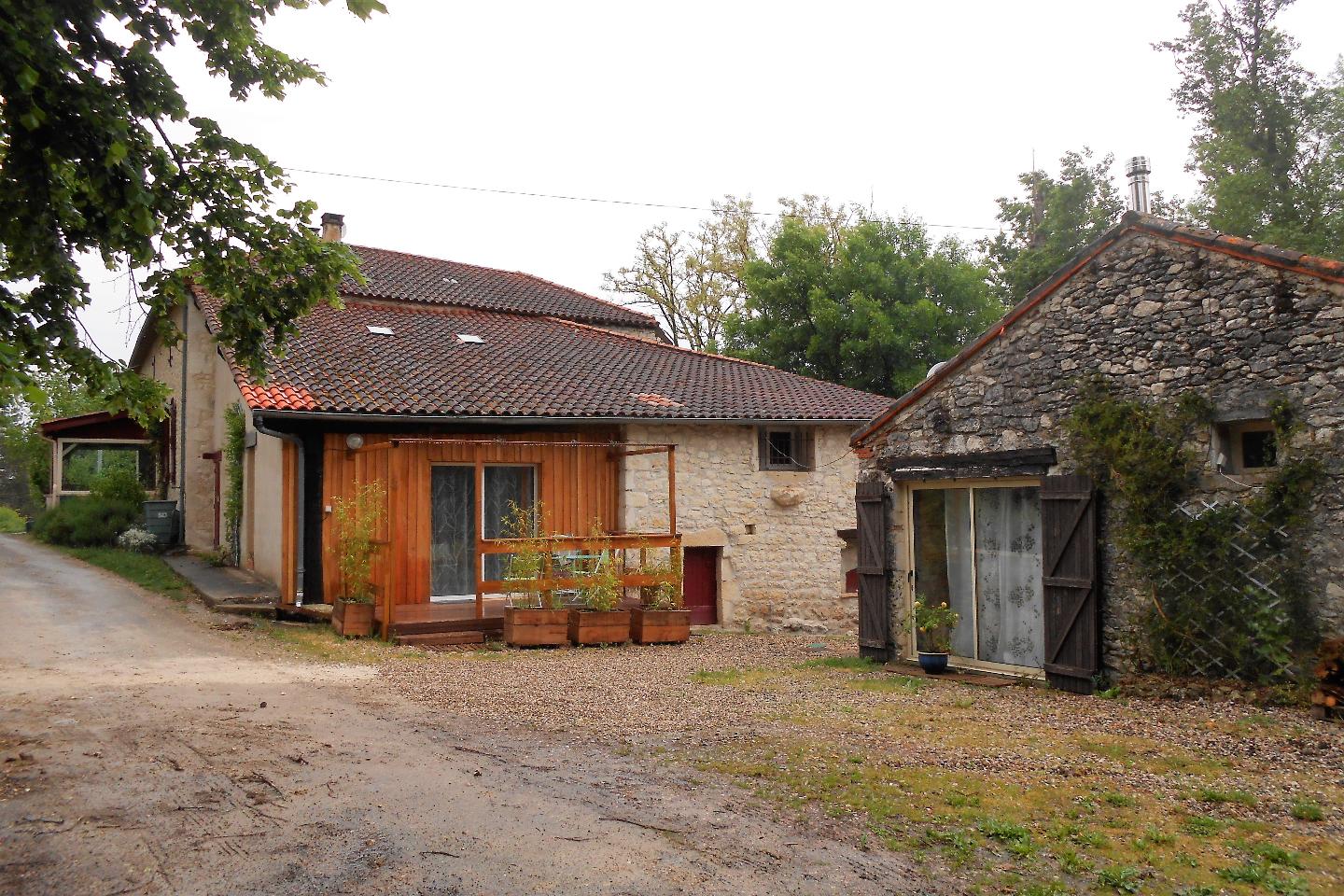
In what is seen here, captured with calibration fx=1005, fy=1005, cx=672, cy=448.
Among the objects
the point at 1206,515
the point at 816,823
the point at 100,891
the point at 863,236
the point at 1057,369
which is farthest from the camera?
the point at 863,236

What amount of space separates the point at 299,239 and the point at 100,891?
444cm

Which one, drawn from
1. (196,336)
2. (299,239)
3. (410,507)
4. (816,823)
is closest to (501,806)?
(816,823)

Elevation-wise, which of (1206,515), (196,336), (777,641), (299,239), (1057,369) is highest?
(196,336)

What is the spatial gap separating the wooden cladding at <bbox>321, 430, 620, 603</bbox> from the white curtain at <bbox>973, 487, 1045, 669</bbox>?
4983 mm

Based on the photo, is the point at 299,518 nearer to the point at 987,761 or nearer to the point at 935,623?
the point at 935,623

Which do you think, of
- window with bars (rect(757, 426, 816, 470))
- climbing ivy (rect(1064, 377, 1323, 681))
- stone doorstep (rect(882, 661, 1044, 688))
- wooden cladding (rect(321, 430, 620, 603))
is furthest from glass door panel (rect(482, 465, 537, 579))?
climbing ivy (rect(1064, 377, 1323, 681))

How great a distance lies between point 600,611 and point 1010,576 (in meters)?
4.72

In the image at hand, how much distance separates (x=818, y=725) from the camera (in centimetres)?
711

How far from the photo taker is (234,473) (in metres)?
15.2

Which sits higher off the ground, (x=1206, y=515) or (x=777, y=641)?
(x=1206, y=515)

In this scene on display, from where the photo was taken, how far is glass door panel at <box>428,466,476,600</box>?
1340 centimetres

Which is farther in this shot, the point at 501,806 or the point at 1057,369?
the point at 1057,369

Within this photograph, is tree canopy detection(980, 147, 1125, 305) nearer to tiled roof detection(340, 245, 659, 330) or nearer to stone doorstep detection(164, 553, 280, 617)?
tiled roof detection(340, 245, 659, 330)

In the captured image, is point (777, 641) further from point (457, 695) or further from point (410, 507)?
point (457, 695)
